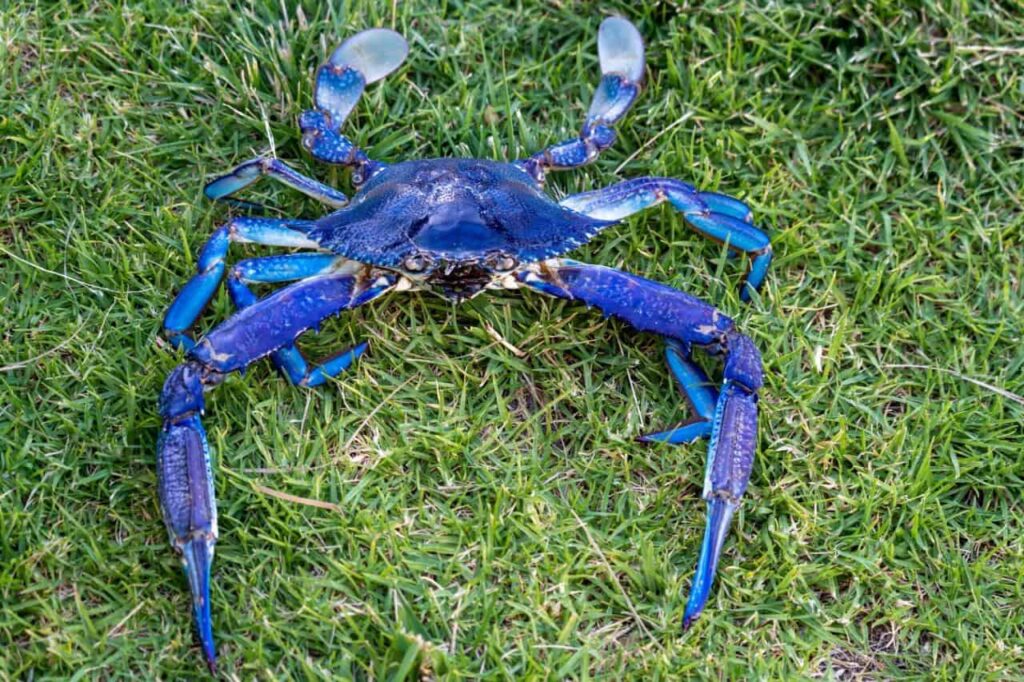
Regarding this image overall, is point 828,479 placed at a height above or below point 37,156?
below

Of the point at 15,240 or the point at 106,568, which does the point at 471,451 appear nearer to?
the point at 106,568

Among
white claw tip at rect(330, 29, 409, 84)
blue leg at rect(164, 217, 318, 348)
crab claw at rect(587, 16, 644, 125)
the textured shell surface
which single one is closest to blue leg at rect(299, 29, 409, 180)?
white claw tip at rect(330, 29, 409, 84)

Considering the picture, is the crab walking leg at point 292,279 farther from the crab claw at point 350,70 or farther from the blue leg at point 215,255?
the crab claw at point 350,70

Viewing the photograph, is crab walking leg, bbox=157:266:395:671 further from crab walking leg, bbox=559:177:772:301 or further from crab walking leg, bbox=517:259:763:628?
crab walking leg, bbox=559:177:772:301

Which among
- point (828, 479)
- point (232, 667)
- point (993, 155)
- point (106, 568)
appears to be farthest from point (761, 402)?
point (106, 568)

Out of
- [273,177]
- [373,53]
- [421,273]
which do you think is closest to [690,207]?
[421,273]

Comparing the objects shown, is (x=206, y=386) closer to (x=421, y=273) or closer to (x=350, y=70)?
(x=421, y=273)

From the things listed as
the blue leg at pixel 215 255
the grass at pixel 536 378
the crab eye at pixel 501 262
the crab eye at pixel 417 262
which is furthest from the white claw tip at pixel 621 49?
the blue leg at pixel 215 255
